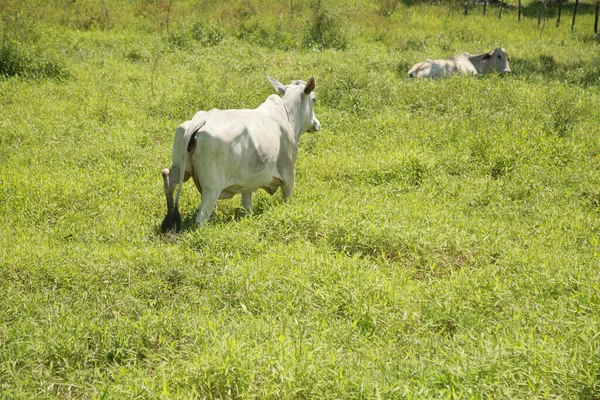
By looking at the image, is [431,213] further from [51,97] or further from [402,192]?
[51,97]

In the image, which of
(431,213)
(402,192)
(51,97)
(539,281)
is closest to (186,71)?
(51,97)

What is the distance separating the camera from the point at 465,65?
12.7 meters

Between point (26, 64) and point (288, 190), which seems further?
point (26, 64)

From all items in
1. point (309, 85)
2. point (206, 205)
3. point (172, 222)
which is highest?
point (309, 85)

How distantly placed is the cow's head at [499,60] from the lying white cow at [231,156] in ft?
25.0

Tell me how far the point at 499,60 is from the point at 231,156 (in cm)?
897

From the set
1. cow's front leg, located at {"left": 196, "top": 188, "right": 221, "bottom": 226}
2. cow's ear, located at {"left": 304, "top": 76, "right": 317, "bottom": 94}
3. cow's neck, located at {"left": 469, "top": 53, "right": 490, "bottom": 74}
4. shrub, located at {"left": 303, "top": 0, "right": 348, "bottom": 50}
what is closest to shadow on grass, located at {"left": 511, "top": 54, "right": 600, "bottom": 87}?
cow's neck, located at {"left": 469, "top": 53, "right": 490, "bottom": 74}

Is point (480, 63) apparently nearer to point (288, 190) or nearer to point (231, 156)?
point (288, 190)

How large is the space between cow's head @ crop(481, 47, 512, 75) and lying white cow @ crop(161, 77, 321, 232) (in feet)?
25.0

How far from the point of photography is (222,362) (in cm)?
340

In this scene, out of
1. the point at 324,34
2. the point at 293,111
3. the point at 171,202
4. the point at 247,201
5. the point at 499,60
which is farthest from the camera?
the point at 324,34

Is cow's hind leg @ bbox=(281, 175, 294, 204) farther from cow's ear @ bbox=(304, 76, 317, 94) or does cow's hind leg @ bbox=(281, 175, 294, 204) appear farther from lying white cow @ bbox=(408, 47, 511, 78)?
lying white cow @ bbox=(408, 47, 511, 78)

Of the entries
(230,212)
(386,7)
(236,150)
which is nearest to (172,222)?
(236,150)

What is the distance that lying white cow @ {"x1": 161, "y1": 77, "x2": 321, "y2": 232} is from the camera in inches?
210
